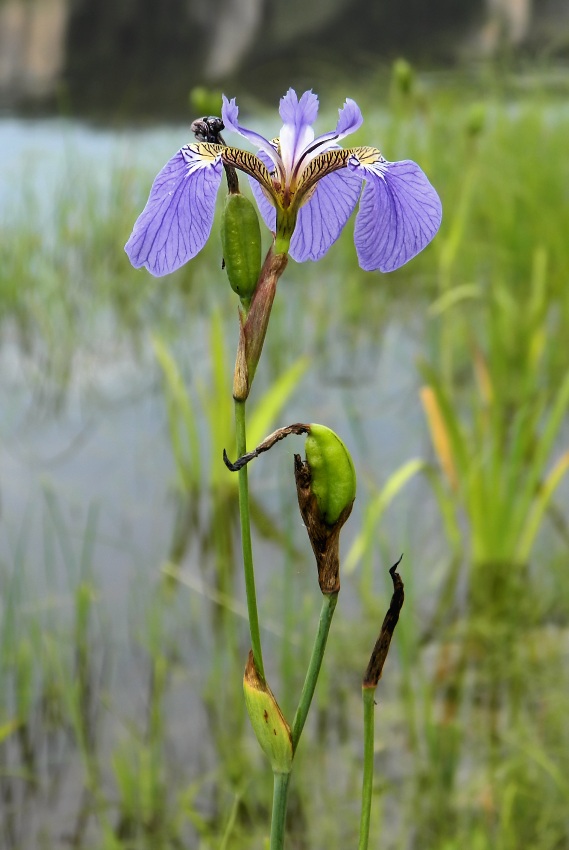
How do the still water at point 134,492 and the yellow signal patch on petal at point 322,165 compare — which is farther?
the still water at point 134,492

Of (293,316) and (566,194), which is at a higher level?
(566,194)

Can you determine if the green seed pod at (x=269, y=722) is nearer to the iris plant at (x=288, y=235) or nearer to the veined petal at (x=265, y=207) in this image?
the iris plant at (x=288, y=235)

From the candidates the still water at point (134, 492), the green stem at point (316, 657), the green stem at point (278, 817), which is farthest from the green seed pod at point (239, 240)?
the still water at point (134, 492)

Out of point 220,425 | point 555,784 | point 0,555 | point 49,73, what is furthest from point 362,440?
point 49,73

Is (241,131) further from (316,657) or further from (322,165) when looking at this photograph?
(316,657)

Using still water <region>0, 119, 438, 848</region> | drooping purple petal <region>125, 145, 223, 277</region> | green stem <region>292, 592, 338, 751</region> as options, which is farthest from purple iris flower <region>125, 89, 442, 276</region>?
still water <region>0, 119, 438, 848</region>

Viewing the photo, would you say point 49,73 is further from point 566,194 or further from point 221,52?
point 566,194
